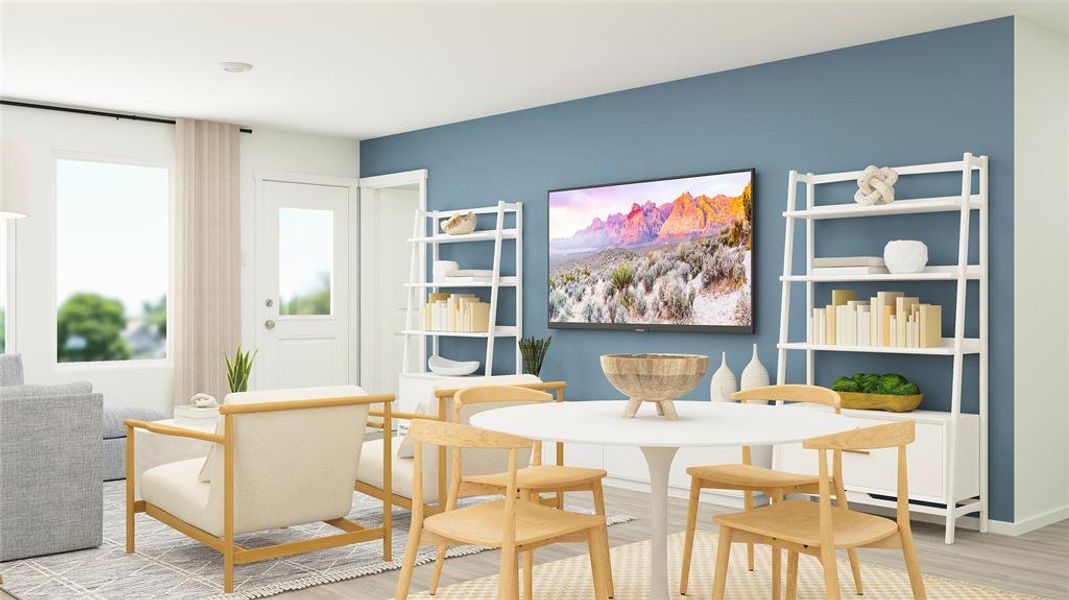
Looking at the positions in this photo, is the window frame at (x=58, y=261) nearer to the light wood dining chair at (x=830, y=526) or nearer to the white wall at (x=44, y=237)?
the white wall at (x=44, y=237)

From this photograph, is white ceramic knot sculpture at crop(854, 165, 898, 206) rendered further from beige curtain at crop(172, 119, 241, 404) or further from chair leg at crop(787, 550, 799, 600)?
beige curtain at crop(172, 119, 241, 404)

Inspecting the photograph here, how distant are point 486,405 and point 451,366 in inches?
114

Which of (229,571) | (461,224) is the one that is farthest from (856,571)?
(461,224)

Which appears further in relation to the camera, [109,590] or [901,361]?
[901,361]

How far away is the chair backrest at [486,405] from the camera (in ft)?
12.4

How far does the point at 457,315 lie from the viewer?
718 cm

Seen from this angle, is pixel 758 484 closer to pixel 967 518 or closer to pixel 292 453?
pixel 292 453

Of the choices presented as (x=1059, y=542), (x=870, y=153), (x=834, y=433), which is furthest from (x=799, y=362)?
(x=834, y=433)

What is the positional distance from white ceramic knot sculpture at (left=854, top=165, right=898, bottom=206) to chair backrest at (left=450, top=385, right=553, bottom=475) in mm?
2032

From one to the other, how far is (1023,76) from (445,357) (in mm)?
4526

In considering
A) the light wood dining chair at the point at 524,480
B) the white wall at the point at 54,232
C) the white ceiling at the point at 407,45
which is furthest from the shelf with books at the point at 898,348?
the white wall at the point at 54,232

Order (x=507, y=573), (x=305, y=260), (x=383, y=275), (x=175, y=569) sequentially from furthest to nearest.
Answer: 1. (x=383, y=275)
2. (x=305, y=260)
3. (x=175, y=569)
4. (x=507, y=573)

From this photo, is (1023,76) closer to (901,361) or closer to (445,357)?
(901,361)

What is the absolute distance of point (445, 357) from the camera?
7.77 metres
